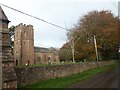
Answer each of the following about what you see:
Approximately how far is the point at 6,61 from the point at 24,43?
187ft

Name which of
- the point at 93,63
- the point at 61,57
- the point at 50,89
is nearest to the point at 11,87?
the point at 50,89

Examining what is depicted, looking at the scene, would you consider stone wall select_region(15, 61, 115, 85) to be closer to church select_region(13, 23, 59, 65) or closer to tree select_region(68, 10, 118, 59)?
tree select_region(68, 10, 118, 59)

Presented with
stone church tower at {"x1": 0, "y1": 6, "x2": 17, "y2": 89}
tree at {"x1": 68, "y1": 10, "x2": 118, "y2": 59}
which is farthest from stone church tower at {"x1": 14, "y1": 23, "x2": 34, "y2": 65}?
stone church tower at {"x1": 0, "y1": 6, "x2": 17, "y2": 89}

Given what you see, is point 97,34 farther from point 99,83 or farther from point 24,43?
point 99,83

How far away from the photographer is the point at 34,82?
22.5 m

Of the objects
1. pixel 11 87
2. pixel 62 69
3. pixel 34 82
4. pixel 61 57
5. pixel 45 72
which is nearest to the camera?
pixel 11 87

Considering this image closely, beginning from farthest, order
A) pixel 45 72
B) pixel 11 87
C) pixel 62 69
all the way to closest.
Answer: pixel 62 69 → pixel 45 72 → pixel 11 87

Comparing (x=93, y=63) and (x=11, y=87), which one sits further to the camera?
(x=93, y=63)

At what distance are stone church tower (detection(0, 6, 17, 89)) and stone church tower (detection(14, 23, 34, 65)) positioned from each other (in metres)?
53.1

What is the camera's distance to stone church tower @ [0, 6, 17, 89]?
16.5 metres

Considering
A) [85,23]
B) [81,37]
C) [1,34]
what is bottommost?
[1,34]

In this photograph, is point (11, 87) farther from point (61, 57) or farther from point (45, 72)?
point (61, 57)

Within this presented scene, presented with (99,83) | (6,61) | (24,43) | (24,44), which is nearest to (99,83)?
(99,83)

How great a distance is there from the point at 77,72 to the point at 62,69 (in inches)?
209
